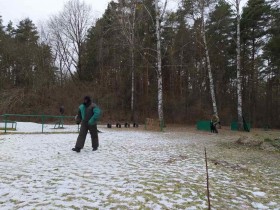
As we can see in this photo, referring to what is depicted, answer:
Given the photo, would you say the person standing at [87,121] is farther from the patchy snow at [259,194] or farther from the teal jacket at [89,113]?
the patchy snow at [259,194]

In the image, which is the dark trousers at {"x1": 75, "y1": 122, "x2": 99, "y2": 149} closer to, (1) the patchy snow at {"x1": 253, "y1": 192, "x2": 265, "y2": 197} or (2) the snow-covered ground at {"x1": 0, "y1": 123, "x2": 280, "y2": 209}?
(2) the snow-covered ground at {"x1": 0, "y1": 123, "x2": 280, "y2": 209}

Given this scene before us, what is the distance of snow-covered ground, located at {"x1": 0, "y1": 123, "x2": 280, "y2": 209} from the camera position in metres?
4.41

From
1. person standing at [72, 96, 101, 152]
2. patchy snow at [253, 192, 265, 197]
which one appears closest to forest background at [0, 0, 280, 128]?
person standing at [72, 96, 101, 152]

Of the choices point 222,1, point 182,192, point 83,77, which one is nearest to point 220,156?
point 182,192

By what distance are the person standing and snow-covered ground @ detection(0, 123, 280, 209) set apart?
652 millimetres

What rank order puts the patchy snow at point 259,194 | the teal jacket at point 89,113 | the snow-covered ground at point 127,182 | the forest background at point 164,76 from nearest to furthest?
the snow-covered ground at point 127,182
the patchy snow at point 259,194
the teal jacket at point 89,113
the forest background at point 164,76

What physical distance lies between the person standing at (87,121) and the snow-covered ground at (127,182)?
0.65m

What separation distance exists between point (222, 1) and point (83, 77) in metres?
21.8

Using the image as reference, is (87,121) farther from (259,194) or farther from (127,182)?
(259,194)

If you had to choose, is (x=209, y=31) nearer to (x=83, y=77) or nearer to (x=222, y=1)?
(x=222, y=1)

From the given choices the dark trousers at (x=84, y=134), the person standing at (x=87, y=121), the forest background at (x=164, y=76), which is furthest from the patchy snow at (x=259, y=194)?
the forest background at (x=164, y=76)

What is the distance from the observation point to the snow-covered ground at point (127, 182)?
174 inches

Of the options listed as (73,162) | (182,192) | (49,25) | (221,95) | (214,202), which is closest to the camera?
(214,202)

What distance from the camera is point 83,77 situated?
4038 cm
